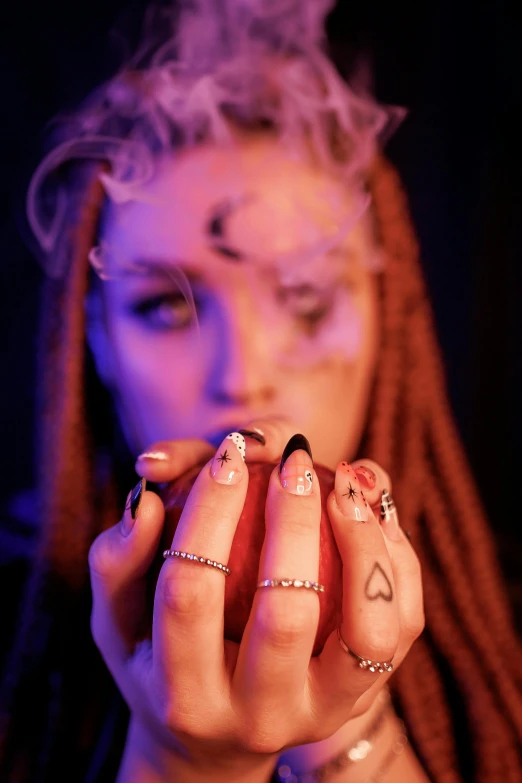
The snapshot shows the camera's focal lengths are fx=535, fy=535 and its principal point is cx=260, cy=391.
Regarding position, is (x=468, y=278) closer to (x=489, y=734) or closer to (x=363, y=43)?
(x=363, y=43)

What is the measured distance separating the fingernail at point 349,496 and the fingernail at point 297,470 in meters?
0.04

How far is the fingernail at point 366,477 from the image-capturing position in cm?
65

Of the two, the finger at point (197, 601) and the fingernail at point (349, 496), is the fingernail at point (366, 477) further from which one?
the finger at point (197, 601)

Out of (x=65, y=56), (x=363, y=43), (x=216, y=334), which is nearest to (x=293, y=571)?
(x=216, y=334)

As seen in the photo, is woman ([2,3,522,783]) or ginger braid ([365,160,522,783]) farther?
ginger braid ([365,160,522,783])

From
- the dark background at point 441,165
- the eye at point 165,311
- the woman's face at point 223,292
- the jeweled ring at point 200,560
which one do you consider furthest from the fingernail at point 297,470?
the dark background at point 441,165

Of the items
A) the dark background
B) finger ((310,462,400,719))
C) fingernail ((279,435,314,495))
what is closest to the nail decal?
finger ((310,462,400,719))

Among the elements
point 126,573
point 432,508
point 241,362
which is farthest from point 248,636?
point 432,508

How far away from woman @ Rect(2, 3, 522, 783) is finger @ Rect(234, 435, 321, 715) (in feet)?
0.46

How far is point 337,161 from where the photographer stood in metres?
1.03

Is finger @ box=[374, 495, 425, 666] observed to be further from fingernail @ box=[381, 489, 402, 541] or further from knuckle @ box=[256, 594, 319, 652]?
knuckle @ box=[256, 594, 319, 652]

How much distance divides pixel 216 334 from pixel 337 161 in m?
0.42

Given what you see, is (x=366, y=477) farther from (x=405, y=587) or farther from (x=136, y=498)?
(x=136, y=498)

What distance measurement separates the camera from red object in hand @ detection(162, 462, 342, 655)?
0.56 metres
